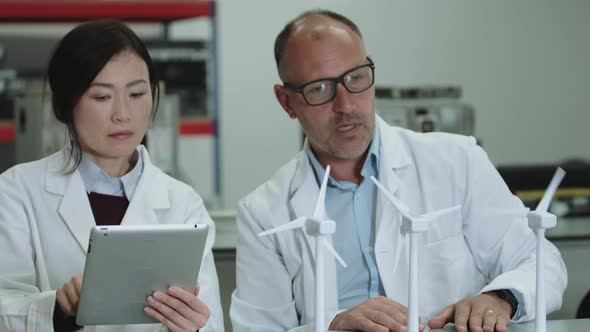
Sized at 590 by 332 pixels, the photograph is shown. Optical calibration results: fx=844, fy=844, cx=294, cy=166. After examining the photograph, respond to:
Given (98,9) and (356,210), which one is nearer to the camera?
(356,210)

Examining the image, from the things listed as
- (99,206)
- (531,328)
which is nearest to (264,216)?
(99,206)

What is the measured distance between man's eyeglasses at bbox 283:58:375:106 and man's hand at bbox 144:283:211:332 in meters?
0.53

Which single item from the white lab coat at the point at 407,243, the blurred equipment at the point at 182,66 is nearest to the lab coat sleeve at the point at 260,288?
the white lab coat at the point at 407,243

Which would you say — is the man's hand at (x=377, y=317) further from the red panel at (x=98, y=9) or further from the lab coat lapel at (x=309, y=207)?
the red panel at (x=98, y=9)

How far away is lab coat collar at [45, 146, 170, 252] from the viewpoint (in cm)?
178

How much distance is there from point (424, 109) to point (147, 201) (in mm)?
1541

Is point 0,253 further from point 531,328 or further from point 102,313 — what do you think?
point 531,328

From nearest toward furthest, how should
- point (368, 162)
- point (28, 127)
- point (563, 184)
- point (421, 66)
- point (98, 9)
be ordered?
1. point (368, 162)
2. point (28, 127)
3. point (563, 184)
4. point (98, 9)
5. point (421, 66)

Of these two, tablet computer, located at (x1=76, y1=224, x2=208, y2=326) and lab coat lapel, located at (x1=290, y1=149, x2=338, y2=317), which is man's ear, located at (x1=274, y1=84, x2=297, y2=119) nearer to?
lab coat lapel, located at (x1=290, y1=149, x2=338, y2=317)

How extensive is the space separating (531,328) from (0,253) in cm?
105

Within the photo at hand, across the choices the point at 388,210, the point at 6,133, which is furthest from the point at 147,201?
the point at 6,133

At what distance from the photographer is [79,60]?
5.72ft

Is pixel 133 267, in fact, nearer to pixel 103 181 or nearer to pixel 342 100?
pixel 103 181

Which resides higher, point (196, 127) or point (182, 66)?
point (182, 66)
